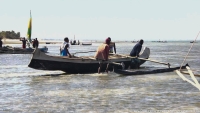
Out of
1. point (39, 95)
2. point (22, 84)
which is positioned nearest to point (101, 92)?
point (39, 95)

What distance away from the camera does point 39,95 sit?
12.5 metres

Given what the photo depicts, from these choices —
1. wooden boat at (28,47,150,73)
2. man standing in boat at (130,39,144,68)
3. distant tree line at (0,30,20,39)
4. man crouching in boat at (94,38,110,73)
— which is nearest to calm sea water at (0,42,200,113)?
wooden boat at (28,47,150,73)

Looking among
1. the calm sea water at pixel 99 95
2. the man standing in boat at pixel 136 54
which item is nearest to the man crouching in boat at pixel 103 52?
the calm sea water at pixel 99 95

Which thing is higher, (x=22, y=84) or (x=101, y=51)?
(x=101, y=51)

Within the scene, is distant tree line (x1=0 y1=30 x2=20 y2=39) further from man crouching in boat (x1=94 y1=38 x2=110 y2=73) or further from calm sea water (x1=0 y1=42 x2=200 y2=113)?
calm sea water (x1=0 y1=42 x2=200 y2=113)

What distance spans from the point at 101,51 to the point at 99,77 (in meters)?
1.73

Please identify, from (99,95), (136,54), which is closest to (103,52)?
(136,54)

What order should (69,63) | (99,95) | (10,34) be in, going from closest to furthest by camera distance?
(99,95)
(69,63)
(10,34)

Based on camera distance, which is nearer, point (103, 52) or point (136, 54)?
point (103, 52)

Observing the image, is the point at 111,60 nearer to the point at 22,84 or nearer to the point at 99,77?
the point at 99,77

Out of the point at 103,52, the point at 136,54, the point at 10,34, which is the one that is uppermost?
the point at 10,34

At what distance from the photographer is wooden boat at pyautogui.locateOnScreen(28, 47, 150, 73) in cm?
1811

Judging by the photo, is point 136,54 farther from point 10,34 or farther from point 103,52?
point 10,34

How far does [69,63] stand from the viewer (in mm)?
19016
